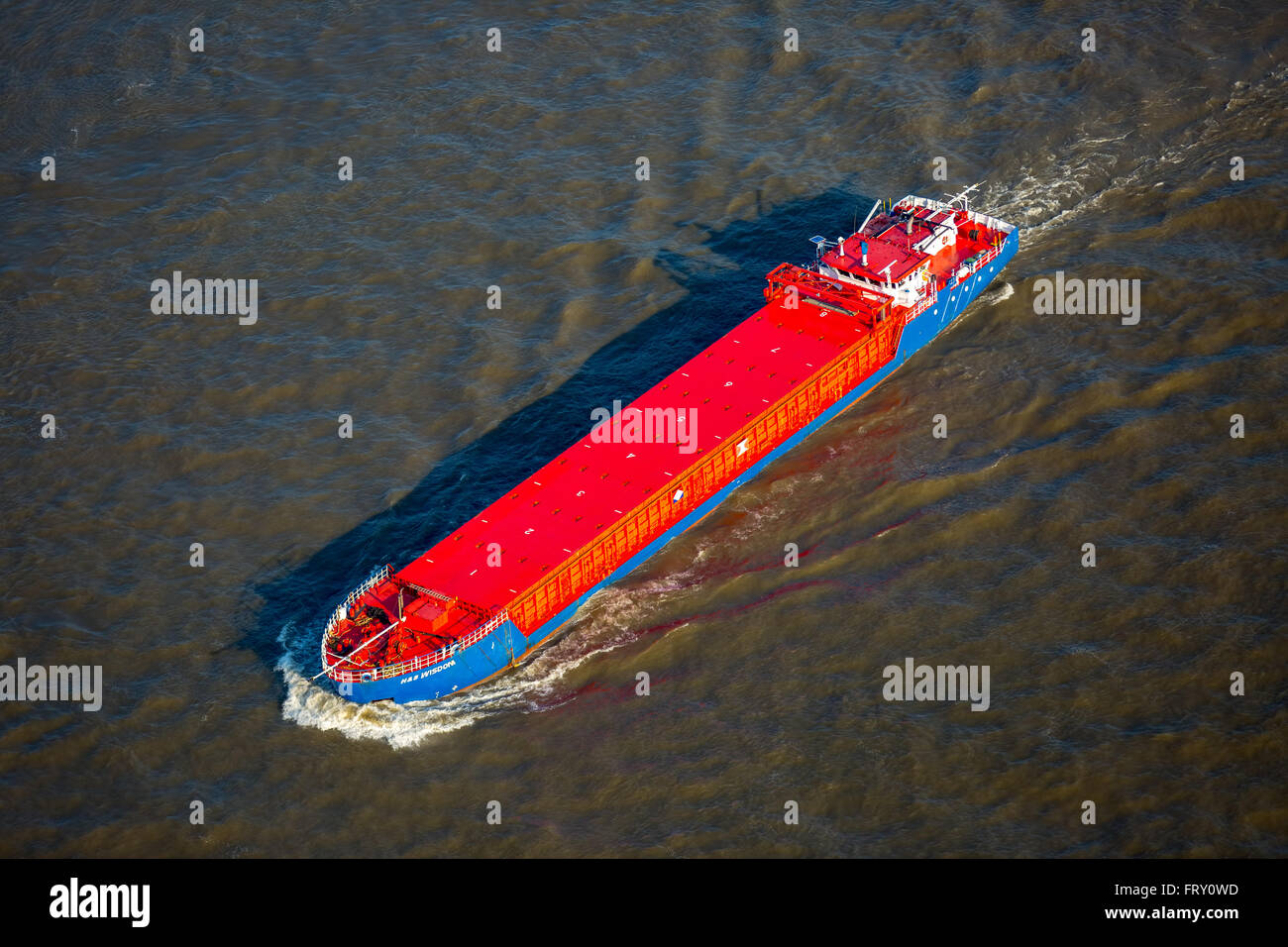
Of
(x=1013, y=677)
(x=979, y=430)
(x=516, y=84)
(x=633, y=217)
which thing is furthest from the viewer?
(x=516, y=84)

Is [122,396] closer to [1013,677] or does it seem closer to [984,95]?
[1013,677]
